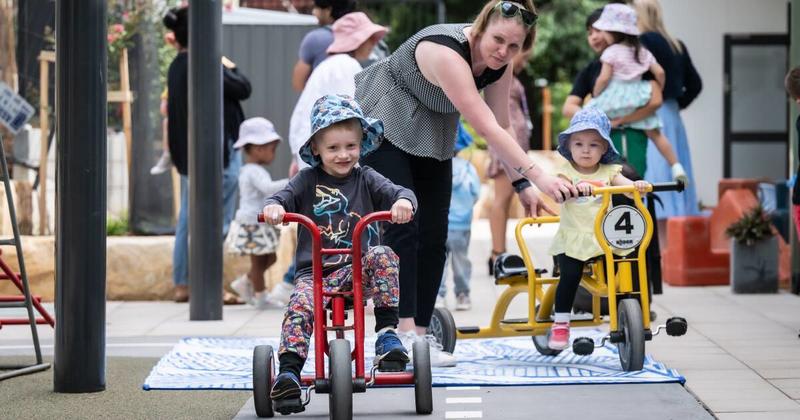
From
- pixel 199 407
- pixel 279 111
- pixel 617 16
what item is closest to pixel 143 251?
pixel 279 111

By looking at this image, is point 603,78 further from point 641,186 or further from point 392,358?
point 392,358

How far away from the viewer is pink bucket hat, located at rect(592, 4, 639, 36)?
9.28 meters

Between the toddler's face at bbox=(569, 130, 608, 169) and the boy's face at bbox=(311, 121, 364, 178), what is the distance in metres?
1.69

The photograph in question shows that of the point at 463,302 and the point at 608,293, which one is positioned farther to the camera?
the point at 463,302

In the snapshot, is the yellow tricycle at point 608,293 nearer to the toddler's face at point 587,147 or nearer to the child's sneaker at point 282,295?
the toddler's face at point 587,147

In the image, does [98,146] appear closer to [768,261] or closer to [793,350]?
[793,350]

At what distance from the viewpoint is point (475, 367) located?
23.4ft

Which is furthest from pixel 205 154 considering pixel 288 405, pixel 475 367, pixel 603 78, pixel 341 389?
pixel 341 389

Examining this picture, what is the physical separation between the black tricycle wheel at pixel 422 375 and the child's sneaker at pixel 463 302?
4.16m

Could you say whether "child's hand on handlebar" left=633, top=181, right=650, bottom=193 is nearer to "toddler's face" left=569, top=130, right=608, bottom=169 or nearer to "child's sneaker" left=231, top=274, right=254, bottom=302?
"toddler's face" left=569, top=130, right=608, bottom=169

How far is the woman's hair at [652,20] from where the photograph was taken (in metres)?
10.1

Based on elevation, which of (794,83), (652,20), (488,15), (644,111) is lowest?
(644,111)

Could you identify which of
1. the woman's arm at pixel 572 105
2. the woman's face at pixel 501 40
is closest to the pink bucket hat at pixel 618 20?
the woman's arm at pixel 572 105

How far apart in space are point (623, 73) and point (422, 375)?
13.9 ft
